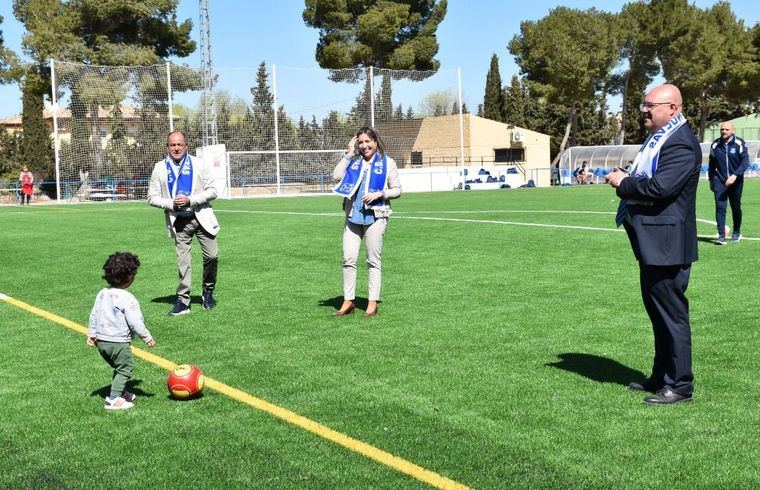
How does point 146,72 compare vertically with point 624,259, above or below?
above

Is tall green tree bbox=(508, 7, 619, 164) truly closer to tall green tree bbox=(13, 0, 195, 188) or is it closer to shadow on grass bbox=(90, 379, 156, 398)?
tall green tree bbox=(13, 0, 195, 188)

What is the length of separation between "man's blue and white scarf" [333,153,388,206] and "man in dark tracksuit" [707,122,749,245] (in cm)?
764

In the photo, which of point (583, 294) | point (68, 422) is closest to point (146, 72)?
point (583, 294)

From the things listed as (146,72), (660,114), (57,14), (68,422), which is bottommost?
(68,422)

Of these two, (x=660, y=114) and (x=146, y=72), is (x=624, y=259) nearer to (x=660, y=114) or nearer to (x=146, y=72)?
(x=660, y=114)

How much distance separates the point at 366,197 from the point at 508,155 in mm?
59688

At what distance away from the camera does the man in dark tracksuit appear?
14008 millimetres

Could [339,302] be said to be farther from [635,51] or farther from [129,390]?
[635,51]

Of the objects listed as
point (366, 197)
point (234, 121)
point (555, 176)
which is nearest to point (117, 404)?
point (366, 197)

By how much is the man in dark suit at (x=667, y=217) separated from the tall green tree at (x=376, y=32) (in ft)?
193

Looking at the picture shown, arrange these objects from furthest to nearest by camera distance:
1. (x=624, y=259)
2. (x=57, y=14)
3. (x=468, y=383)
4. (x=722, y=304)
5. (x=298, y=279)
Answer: (x=57, y=14)
(x=624, y=259)
(x=298, y=279)
(x=722, y=304)
(x=468, y=383)

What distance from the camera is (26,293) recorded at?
10.9 metres

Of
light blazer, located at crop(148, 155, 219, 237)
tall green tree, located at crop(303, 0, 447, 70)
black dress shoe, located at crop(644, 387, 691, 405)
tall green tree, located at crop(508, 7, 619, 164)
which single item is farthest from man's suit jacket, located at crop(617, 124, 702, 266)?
tall green tree, located at crop(508, 7, 619, 164)

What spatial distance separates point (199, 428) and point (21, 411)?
4.49 feet
